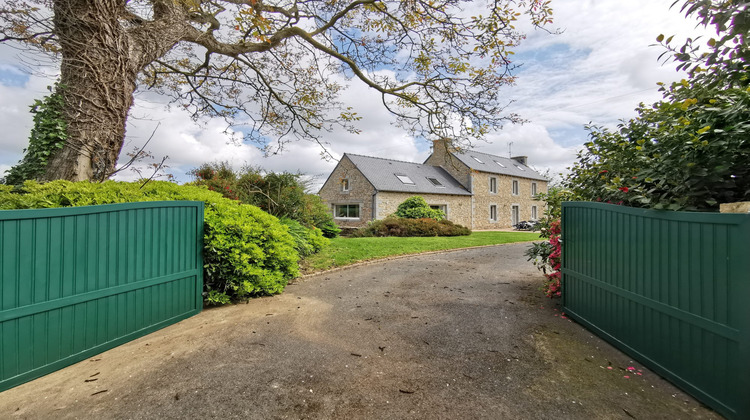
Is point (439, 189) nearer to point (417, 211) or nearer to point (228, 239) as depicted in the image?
point (417, 211)

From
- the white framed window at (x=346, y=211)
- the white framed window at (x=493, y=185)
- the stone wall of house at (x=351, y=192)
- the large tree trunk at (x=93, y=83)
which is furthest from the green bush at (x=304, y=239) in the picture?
the white framed window at (x=493, y=185)

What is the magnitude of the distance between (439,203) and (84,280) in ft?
70.7

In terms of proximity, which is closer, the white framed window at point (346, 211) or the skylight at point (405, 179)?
the white framed window at point (346, 211)

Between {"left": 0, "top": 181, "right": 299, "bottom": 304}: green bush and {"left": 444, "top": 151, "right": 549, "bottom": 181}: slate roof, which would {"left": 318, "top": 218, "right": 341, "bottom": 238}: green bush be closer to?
{"left": 0, "top": 181, "right": 299, "bottom": 304}: green bush

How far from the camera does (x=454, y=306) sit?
169 inches

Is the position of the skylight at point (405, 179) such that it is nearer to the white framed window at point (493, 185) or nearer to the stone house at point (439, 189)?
the stone house at point (439, 189)

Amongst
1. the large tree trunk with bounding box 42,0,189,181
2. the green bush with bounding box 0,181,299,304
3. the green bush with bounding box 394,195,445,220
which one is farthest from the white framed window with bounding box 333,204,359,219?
the green bush with bounding box 0,181,299,304

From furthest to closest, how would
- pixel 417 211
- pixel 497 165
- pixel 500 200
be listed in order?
pixel 497 165
pixel 500 200
pixel 417 211

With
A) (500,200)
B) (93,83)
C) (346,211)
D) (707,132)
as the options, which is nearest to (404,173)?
(346,211)

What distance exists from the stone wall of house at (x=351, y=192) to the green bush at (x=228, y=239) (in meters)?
14.8

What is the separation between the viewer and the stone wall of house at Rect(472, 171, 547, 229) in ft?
82.9

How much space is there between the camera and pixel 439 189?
2319cm

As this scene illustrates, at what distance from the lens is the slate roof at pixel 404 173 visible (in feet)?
69.4

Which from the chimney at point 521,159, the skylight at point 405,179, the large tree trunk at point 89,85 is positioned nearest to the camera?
the large tree trunk at point 89,85
